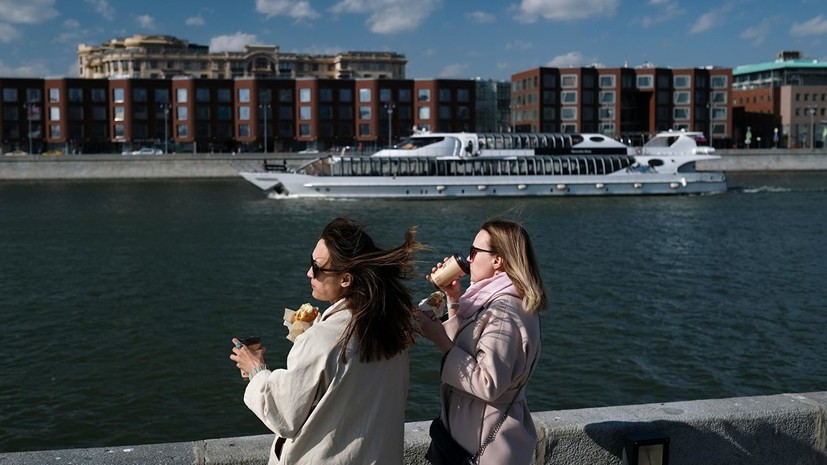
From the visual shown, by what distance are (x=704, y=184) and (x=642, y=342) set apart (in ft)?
132

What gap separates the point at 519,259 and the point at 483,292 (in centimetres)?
21

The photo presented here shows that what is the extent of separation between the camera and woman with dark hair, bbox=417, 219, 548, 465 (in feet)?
11.9

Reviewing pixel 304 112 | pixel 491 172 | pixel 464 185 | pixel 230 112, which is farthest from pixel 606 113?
pixel 464 185

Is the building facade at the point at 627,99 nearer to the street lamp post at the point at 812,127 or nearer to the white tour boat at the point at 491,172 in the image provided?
the street lamp post at the point at 812,127

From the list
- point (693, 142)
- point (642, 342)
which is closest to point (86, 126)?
point (693, 142)

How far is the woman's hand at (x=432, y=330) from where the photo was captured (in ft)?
12.2

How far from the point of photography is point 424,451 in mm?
4512

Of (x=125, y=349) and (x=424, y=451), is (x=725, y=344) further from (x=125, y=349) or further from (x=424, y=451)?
(x=424, y=451)

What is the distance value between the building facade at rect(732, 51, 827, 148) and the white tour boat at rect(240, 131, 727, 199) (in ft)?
172

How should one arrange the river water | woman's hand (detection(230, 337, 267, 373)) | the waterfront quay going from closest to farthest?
woman's hand (detection(230, 337, 267, 373)) < the river water < the waterfront quay

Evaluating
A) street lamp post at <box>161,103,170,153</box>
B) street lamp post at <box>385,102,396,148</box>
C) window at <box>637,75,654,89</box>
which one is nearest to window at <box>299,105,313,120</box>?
street lamp post at <box>385,102,396,148</box>

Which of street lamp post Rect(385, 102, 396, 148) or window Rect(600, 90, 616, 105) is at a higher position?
window Rect(600, 90, 616, 105)

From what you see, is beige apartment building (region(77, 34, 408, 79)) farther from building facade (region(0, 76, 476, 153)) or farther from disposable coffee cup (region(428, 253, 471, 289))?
disposable coffee cup (region(428, 253, 471, 289))

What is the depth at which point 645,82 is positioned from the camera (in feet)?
327
